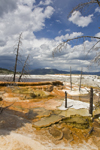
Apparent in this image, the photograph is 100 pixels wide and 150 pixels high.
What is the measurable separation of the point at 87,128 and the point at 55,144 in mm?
3339

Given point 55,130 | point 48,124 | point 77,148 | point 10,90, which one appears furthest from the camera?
point 10,90

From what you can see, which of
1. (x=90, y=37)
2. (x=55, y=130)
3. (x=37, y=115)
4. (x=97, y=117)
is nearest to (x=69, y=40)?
(x=90, y=37)

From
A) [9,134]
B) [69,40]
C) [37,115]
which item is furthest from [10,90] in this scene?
[69,40]

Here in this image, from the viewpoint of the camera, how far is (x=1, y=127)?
19.7ft

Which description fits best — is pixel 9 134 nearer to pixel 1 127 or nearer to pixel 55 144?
pixel 1 127

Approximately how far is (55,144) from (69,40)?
571 cm

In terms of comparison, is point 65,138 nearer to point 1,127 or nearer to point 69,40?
point 1,127

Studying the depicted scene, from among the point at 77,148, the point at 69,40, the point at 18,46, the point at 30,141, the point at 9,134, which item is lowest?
the point at 77,148

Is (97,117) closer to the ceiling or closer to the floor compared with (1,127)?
closer to the floor

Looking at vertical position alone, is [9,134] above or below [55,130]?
above

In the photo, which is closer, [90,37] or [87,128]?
[90,37]

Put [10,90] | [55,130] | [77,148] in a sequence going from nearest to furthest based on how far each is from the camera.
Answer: [77,148]
[55,130]
[10,90]

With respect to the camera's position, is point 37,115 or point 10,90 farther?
point 10,90

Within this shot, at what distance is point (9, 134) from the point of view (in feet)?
17.9
